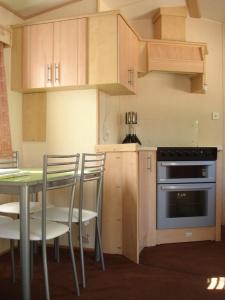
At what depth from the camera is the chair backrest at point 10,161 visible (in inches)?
119

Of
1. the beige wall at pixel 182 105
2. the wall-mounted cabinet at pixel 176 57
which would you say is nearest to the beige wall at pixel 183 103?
the beige wall at pixel 182 105

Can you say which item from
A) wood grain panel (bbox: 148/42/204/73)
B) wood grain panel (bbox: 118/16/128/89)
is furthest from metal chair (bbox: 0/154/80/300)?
wood grain panel (bbox: 148/42/204/73)

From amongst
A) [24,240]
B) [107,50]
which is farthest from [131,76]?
[24,240]

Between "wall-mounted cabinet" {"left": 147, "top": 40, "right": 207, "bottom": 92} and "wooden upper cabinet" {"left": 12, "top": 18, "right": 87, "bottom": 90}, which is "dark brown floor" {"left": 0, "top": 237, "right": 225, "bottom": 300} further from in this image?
"wall-mounted cabinet" {"left": 147, "top": 40, "right": 207, "bottom": 92}

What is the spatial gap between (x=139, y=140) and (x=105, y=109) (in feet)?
2.60

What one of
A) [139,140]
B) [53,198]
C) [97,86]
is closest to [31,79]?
[97,86]

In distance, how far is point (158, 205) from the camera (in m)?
3.35

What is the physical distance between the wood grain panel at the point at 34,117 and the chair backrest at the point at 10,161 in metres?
0.29

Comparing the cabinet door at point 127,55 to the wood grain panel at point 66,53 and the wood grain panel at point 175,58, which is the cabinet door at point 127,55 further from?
the wood grain panel at point 66,53

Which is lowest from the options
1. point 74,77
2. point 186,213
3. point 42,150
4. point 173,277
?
point 173,277

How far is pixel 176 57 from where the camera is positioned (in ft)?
12.1

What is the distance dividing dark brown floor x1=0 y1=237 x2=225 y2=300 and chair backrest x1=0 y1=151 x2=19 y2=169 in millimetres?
814

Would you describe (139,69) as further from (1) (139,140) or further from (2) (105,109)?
(1) (139,140)

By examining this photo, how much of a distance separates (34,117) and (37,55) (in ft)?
1.99
